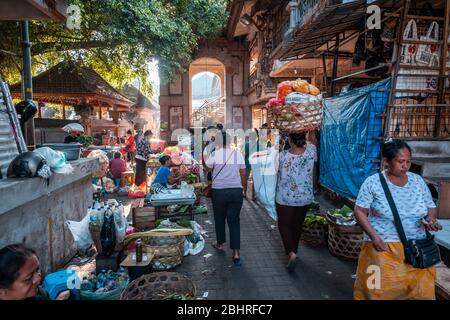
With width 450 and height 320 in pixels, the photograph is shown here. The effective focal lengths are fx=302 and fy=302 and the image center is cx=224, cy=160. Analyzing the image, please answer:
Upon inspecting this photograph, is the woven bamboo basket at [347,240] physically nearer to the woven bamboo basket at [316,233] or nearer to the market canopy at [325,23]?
the woven bamboo basket at [316,233]

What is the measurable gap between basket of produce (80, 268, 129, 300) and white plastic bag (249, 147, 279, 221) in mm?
3839

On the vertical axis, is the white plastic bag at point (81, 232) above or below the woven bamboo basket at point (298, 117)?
below

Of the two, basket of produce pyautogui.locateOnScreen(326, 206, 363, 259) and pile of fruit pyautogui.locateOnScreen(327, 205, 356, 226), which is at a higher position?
pile of fruit pyautogui.locateOnScreen(327, 205, 356, 226)

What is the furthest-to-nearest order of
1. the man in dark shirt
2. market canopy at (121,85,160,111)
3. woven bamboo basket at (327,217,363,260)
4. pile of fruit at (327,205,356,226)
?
market canopy at (121,85,160,111)
the man in dark shirt
pile of fruit at (327,205,356,226)
woven bamboo basket at (327,217,363,260)

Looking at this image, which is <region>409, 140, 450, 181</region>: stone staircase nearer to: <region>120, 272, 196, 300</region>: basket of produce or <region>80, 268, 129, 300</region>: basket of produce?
<region>120, 272, 196, 300</region>: basket of produce

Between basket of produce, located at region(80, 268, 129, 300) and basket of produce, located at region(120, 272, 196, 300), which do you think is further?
basket of produce, located at region(80, 268, 129, 300)

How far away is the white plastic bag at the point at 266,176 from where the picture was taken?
6.82 meters

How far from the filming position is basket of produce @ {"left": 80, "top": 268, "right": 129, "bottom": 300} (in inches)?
136

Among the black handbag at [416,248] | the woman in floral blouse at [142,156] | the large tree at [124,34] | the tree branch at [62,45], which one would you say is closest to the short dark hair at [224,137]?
the black handbag at [416,248]

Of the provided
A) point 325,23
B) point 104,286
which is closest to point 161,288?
point 104,286

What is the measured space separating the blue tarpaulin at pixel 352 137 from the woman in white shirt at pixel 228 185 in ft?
7.65

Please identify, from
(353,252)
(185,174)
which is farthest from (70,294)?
(185,174)

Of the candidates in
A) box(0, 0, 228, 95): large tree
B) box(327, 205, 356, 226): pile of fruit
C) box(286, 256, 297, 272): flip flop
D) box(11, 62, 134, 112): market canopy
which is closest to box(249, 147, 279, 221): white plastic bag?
box(327, 205, 356, 226): pile of fruit
